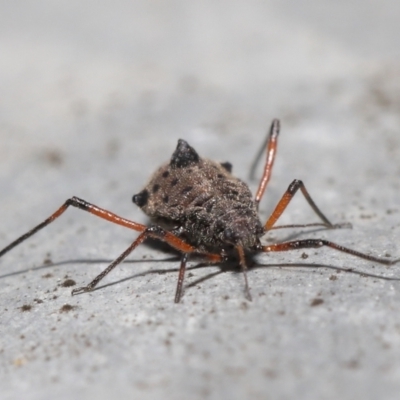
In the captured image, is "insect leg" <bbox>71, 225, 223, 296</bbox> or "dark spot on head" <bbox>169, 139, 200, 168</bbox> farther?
"dark spot on head" <bbox>169, 139, 200, 168</bbox>

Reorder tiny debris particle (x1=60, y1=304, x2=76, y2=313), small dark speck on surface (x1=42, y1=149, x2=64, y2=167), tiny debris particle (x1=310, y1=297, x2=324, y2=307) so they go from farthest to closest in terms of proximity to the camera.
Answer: small dark speck on surface (x1=42, y1=149, x2=64, y2=167) < tiny debris particle (x1=60, y1=304, x2=76, y2=313) < tiny debris particle (x1=310, y1=297, x2=324, y2=307)

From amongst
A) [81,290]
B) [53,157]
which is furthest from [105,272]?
[53,157]

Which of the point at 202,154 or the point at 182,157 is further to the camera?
the point at 202,154

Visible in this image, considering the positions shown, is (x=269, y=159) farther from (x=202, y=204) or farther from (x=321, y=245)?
(x=321, y=245)

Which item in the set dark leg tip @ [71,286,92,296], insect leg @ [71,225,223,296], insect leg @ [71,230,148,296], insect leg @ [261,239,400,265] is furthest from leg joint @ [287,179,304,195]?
dark leg tip @ [71,286,92,296]

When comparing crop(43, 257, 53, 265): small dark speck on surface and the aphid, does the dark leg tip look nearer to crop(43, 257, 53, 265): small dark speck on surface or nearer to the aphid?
the aphid

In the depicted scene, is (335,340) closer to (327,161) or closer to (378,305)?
(378,305)

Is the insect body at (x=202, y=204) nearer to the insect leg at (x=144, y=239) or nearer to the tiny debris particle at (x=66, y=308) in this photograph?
the insect leg at (x=144, y=239)
